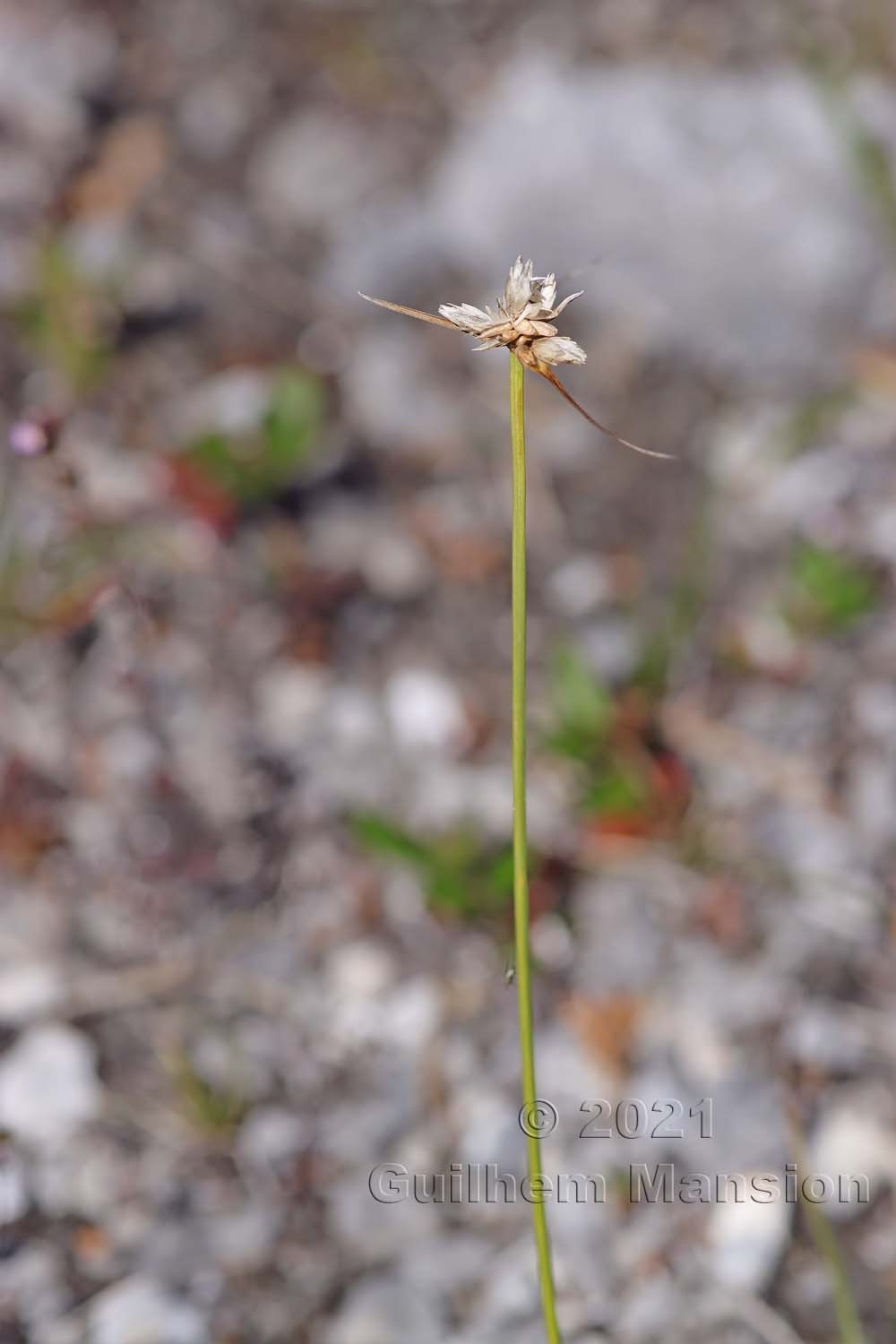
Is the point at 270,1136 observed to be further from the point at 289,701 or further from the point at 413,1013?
the point at 289,701

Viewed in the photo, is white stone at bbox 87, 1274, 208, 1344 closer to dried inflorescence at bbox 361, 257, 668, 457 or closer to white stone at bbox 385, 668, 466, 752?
white stone at bbox 385, 668, 466, 752

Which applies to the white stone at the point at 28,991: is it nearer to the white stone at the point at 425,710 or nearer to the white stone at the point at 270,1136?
the white stone at the point at 270,1136

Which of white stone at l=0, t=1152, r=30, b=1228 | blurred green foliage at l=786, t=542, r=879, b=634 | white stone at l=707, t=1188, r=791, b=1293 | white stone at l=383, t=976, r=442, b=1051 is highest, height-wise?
blurred green foliage at l=786, t=542, r=879, b=634

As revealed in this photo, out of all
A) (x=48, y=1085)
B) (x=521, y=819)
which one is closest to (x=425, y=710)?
(x=48, y=1085)

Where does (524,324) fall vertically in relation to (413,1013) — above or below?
above

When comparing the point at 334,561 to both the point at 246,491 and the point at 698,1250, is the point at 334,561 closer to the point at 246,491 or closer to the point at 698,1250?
the point at 246,491

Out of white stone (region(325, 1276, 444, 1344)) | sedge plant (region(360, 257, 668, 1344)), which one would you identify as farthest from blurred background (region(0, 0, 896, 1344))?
sedge plant (region(360, 257, 668, 1344))

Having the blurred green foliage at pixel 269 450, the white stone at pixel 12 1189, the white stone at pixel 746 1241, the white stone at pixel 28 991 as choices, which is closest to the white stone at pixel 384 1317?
the white stone at pixel 746 1241
